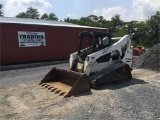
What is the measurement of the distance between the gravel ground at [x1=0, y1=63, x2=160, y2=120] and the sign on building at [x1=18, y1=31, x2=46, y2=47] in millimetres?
7588

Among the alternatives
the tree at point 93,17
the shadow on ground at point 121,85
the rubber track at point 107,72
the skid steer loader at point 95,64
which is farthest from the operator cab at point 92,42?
the tree at point 93,17

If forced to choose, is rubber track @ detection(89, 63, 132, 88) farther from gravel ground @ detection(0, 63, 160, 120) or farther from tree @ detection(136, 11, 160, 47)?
tree @ detection(136, 11, 160, 47)

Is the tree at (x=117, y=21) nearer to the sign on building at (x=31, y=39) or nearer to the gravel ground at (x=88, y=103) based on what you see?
the sign on building at (x=31, y=39)

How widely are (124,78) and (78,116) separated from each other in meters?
3.96

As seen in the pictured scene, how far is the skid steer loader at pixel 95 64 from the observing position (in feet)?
29.3

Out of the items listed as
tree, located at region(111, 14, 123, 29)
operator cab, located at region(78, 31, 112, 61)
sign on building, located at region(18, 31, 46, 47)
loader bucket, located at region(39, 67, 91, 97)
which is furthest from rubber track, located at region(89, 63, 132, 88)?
tree, located at region(111, 14, 123, 29)

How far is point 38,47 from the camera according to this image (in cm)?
1778

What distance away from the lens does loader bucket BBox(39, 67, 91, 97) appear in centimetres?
805

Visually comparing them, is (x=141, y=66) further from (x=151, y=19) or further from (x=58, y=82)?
(x=151, y=19)

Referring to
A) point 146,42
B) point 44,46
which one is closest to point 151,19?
point 146,42

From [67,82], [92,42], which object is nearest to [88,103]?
[67,82]

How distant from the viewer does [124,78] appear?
9.77 metres

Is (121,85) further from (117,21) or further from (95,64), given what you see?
(117,21)

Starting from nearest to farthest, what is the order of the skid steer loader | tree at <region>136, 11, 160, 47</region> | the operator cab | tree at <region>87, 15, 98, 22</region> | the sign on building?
the skid steer loader < the operator cab < the sign on building < tree at <region>136, 11, 160, 47</region> < tree at <region>87, 15, 98, 22</region>
